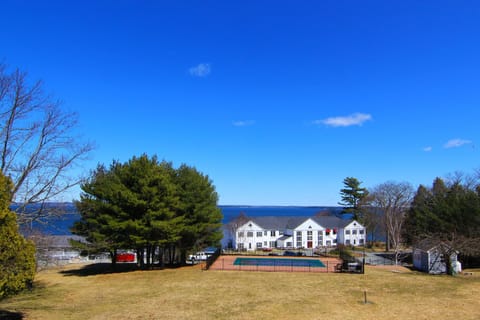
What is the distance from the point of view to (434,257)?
32219 mm

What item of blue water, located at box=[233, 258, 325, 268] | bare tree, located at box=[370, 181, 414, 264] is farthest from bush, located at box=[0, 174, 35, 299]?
bare tree, located at box=[370, 181, 414, 264]

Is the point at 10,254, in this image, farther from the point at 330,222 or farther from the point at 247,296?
the point at 330,222

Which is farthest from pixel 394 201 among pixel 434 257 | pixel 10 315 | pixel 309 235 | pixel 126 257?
pixel 10 315

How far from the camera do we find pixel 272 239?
261 feet

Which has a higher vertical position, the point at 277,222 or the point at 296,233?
the point at 277,222

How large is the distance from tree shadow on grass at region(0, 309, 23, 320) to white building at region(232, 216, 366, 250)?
60574 mm

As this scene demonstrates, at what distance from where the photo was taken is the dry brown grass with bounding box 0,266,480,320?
16.2m

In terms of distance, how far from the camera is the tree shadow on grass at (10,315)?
15071 mm

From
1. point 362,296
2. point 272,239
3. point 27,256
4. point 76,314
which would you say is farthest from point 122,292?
point 272,239

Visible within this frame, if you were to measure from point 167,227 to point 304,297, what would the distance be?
12862 mm

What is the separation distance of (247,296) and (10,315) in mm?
11370

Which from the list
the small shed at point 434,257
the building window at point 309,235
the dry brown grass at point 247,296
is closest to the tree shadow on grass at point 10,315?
the dry brown grass at point 247,296

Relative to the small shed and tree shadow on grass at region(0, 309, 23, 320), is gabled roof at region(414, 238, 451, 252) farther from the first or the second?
tree shadow on grass at region(0, 309, 23, 320)

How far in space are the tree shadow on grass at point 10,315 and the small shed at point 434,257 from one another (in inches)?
1169
